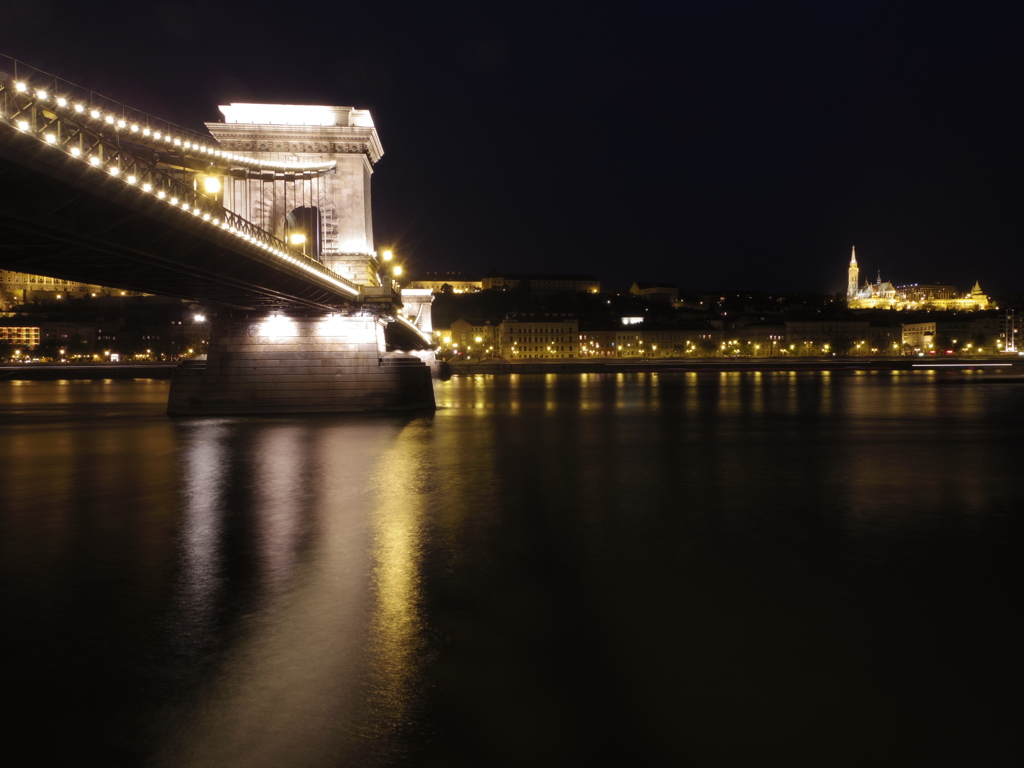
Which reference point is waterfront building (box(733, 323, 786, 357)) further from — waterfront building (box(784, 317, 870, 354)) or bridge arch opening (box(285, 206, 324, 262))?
bridge arch opening (box(285, 206, 324, 262))

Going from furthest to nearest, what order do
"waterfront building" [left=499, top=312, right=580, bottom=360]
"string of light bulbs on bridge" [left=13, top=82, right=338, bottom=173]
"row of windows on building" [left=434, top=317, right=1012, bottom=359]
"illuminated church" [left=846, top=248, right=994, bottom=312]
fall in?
"illuminated church" [left=846, top=248, right=994, bottom=312]
"row of windows on building" [left=434, top=317, right=1012, bottom=359]
"waterfront building" [left=499, top=312, right=580, bottom=360]
"string of light bulbs on bridge" [left=13, top=82, right=338, bottom=173]

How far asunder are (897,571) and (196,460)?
13.8 metres

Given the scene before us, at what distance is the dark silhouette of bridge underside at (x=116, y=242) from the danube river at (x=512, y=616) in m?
4.43

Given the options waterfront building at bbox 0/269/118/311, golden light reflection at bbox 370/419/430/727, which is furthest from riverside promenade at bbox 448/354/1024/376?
golden light reflection at bbox 370/419/430/727

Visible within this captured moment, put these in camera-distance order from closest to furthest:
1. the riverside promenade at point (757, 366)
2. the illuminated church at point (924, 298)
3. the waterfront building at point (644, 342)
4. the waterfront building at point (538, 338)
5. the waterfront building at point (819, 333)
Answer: the riverside promenade at point (757, 366) → the waterfront building at point (538, 338) → the waterfront building at point (644, 342) → the waterfront building at point (819, 333) → the illuminated church at point (924, 298)

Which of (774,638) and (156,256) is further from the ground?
(156,256)

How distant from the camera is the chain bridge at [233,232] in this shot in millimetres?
12016

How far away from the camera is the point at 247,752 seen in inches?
159

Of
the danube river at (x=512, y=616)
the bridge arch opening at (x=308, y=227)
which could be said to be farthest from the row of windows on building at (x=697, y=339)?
the danube river at (x=512, y=616)

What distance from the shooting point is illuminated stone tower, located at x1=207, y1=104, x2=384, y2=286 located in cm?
3025

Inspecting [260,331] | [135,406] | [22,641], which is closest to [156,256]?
[260,331]

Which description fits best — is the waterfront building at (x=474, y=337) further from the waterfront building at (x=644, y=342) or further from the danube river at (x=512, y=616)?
the danube river at (x=512, y=616)

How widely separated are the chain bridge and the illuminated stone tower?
5cm

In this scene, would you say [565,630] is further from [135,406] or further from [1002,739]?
[135,406]
